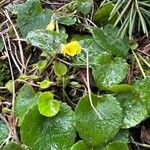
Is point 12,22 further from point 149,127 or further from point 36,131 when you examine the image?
point 149,127

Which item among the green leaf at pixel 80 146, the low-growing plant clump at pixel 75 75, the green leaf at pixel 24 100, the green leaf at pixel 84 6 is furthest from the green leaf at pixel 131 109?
the green leaf at pixel 84 6

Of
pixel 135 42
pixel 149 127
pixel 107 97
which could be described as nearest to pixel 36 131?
pixel 107 97

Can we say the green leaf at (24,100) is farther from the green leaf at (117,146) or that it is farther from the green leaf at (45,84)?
the green leaf at (117,146)

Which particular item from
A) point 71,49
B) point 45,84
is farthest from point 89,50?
point 45,84

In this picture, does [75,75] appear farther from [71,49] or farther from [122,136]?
[122,136]

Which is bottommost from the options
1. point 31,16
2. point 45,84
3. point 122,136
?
point 122,136

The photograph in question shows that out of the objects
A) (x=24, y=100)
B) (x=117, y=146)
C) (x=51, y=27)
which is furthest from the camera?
(x=51, y=27)

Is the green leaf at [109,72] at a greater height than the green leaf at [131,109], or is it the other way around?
the green leaf at [109,72]
